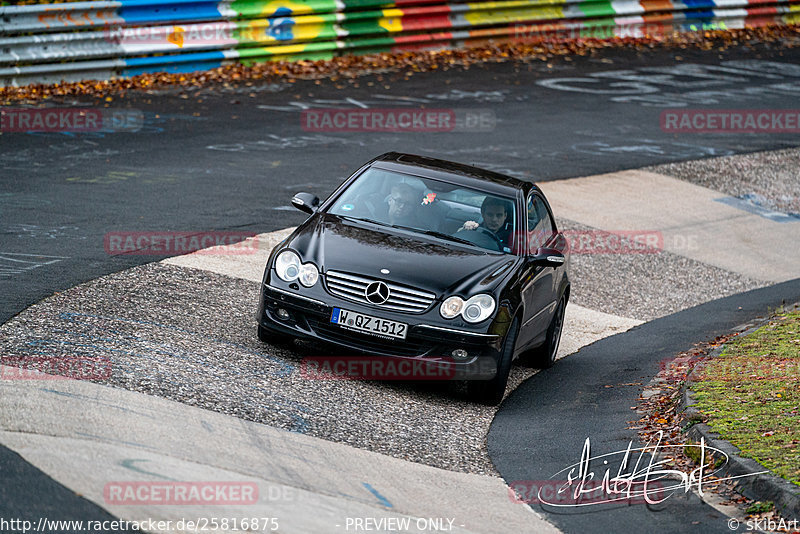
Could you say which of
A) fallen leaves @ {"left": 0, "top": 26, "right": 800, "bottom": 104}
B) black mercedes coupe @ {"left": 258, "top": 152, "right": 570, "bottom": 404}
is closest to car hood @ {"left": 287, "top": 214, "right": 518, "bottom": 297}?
black mercedes coupe @ {"left": 258, "top": 152, "right": 570, "bottom": 404}

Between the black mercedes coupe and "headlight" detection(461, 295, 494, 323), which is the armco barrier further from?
"headlight" detection(461, 295, 494, 323)

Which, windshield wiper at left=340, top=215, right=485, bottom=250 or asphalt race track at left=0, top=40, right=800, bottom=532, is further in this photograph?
windshield wiper at left=340, top=215, right=485, bottom=250

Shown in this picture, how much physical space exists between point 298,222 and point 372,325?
486cm

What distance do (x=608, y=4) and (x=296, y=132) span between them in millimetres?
11993

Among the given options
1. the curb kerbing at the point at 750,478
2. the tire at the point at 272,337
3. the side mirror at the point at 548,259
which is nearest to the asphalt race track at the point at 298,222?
the tire at the point at 272,337

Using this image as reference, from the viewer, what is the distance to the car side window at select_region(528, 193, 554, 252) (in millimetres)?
9298

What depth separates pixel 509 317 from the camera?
27.0ft

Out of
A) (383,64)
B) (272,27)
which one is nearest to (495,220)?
(272,27)

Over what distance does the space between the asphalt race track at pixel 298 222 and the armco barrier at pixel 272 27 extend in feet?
4.18

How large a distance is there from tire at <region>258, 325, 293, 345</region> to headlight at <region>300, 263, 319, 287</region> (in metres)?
0.47

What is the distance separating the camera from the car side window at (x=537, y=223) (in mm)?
9298

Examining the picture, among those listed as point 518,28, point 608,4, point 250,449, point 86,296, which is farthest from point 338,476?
point 608,4

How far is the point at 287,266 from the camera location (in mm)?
8266

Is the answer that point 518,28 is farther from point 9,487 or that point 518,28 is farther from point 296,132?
point 9,487
